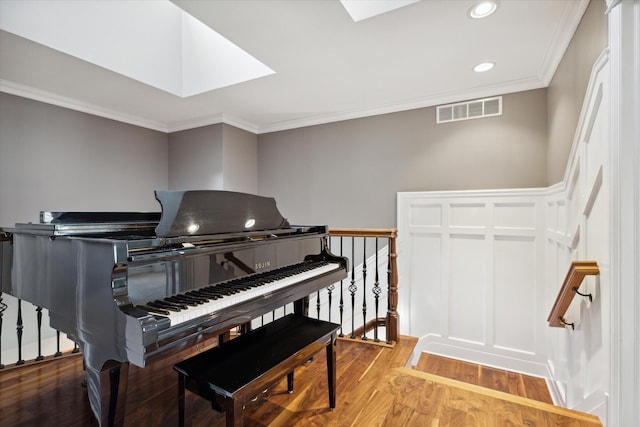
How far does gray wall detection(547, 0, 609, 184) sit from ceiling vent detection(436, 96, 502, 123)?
0.44 m

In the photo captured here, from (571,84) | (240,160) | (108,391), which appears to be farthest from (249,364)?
(240,160)

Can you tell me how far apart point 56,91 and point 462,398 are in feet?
14.7

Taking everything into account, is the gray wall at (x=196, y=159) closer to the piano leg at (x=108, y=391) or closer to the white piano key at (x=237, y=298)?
the white piano key at (x=237, y=298)

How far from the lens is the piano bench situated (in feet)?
3.69

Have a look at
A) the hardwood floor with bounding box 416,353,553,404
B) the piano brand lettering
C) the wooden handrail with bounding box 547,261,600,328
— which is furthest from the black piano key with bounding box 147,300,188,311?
the hardwood floor with bounding box 416,353,553,404

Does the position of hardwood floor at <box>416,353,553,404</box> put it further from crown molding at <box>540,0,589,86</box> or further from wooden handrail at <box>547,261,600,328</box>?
crown molding at <box>540,0,589,86</box>

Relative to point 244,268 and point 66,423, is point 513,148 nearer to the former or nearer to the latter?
point 244,268

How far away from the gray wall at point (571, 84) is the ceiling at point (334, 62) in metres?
0.15

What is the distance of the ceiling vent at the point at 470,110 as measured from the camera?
3100mm

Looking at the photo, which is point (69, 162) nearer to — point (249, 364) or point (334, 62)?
point (334, 62)

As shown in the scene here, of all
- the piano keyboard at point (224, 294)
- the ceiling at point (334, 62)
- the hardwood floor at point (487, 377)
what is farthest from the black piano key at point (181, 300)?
the hardwood floor at point (487, 377)

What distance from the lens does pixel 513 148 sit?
302cm

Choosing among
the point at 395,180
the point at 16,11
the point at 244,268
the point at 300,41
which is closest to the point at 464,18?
the point at 300,41

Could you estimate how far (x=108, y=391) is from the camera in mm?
1096
